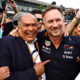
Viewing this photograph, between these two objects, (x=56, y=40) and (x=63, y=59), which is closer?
(x=63, y=59)

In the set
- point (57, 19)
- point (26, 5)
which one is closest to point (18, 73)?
point (57, 19)

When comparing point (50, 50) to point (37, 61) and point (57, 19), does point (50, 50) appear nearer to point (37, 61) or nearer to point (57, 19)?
point (37, 61)

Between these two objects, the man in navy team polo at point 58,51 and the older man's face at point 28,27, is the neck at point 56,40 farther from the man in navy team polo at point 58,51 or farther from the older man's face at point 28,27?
the older man's face at point 28,27

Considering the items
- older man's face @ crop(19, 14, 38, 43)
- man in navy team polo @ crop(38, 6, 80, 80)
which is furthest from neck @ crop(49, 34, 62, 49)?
older man's face @ crop(19, 14, 38, 43)

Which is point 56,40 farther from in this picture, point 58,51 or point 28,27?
point 28,27

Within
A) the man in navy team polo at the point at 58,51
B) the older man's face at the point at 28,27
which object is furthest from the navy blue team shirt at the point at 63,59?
the older man's face at the point at 28,27

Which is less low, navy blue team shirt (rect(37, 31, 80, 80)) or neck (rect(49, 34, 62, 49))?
neck (rect(49, 34, 62, 49))

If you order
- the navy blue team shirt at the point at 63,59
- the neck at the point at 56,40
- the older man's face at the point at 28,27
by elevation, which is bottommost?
the navy blue team shirt at the point at 63,59

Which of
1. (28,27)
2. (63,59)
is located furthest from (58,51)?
(28,27)

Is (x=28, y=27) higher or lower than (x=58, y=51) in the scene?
higher

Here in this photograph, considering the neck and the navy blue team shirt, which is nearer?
the navy blue team shirt

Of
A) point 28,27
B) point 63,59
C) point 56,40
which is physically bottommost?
point 63,59

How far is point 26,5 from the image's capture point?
172ft

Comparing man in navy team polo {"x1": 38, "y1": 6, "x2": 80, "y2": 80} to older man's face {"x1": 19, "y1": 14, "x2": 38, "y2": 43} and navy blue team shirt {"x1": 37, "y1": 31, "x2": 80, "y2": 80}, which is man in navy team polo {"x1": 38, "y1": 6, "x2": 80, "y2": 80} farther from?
older man's face {"x1": 19, "y1": 14, "x2": 38, "y2": 43}
